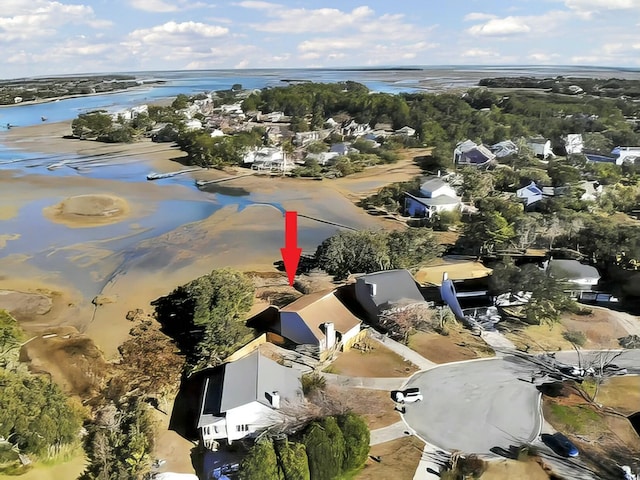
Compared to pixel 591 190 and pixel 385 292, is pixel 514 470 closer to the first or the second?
pixel 385 292

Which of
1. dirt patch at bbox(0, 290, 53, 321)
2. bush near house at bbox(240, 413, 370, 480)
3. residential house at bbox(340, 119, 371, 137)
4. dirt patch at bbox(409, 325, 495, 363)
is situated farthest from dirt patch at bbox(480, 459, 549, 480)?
residential house at bbox(340, 119, 371, 137)

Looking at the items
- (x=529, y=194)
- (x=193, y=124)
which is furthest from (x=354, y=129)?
(x=529, y=194)

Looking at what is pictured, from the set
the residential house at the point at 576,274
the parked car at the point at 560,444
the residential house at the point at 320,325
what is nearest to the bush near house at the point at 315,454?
the residential house at the point at 320,325

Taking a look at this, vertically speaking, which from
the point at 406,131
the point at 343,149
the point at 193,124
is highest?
the point at 193,124

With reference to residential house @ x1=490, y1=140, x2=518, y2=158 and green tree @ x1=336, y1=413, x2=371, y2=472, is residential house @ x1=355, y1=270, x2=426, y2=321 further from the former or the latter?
residential house @ x1=490, y1=140, x2=518, y2=158

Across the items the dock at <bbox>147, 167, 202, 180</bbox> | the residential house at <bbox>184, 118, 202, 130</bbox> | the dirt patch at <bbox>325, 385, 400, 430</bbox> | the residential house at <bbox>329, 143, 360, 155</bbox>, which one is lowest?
the dirt patch at <bbox>325, 385, 400, 430</bbox>

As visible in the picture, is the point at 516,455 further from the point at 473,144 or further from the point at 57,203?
the point at 473,144
